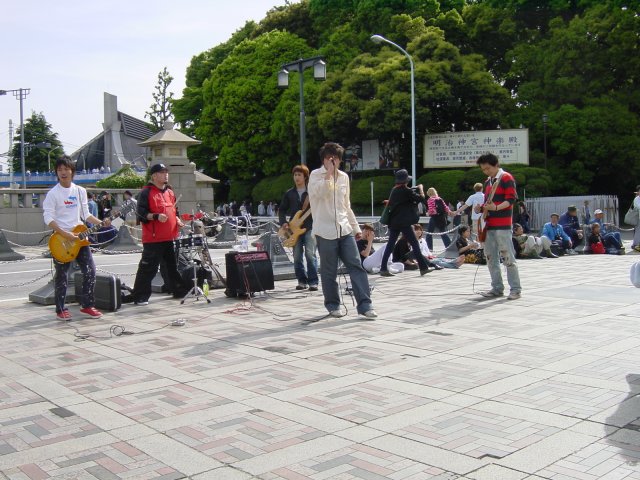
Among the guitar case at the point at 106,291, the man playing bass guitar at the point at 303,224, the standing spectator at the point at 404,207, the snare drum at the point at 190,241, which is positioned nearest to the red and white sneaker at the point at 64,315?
the guitar case at the point at 106,291

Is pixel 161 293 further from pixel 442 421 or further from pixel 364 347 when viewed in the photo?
pixel 442 421

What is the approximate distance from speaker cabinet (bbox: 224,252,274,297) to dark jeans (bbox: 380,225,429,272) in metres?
2.80

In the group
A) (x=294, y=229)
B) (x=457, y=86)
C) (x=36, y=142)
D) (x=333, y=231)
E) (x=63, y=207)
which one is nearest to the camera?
(x=333, y=231)

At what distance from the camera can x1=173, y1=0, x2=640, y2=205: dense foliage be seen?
33219mm

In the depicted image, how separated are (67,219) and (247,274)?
8.45 feet

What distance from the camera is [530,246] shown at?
52.7ft

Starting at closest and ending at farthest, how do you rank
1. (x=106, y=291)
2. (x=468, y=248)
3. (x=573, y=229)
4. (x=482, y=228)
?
(x=106, y=291) < (x=482, y=228) < (x=468, y=248) < (x=573, y=229)

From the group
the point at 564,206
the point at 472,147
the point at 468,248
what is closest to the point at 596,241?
the point at 468,248

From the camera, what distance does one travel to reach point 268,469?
3711 mm

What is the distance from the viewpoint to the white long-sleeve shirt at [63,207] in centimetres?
820

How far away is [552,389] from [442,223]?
12173mm

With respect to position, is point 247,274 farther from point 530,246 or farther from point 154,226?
point 530,246

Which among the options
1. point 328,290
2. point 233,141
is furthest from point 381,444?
point 233,141

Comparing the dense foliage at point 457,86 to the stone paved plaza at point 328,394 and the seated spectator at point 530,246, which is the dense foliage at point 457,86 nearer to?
the seated spectator at point 530,246
